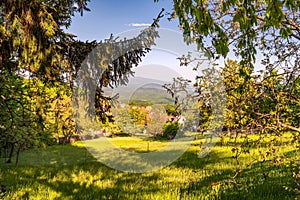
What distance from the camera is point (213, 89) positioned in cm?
411

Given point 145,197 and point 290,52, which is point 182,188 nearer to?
point 145,197

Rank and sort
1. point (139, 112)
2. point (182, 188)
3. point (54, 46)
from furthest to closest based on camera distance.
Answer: point (139, 112) < point (182, 188) < point (54, 46)

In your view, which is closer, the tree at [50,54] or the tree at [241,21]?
the tree at [241,21]

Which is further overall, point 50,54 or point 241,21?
point 50,54

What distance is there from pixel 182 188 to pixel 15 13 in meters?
5.05

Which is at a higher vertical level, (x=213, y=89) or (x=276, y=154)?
(x=213, y=89)

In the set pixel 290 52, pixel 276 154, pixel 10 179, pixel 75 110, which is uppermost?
pixel 290 52

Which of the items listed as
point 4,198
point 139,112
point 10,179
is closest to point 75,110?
point 4,198

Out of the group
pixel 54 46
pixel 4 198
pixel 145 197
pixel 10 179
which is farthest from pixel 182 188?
pixel 10 179

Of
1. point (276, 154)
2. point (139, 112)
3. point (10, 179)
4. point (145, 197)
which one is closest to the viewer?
point (276, 154)

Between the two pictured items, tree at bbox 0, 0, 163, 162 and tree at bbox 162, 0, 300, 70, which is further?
tree at bbox 0, 0, 163, 162

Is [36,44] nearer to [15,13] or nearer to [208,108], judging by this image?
[15,13]

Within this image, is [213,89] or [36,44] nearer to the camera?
[213,89]

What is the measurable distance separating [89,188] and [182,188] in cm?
227
